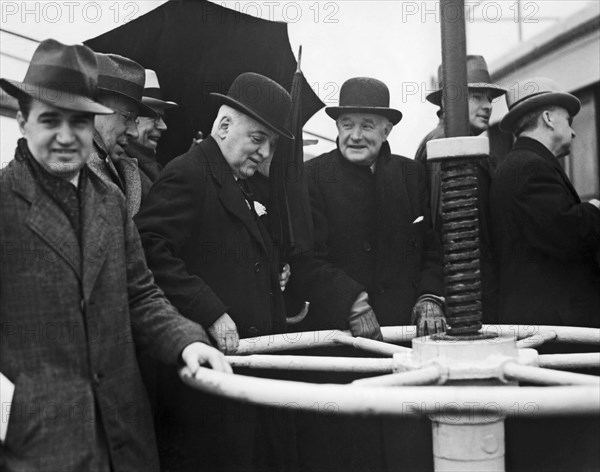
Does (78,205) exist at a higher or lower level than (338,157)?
lower

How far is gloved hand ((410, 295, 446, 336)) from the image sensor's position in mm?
2188

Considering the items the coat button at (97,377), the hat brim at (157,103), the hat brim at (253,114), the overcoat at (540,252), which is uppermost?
the hat brim at (157,103)

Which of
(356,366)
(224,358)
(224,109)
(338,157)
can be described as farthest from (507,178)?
(224,358)

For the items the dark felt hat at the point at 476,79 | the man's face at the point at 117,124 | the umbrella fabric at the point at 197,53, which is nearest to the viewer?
the man's face at the point at 117,124

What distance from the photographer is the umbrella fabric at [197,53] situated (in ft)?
11.8

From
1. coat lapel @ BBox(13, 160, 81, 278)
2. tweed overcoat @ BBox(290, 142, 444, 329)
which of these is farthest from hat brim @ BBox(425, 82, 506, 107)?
coat lapel @ BBox(13, 160, 81, 278)

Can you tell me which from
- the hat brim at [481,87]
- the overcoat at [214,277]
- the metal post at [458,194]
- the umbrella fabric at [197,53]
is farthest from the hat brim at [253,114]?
the hat brim at [481,87]

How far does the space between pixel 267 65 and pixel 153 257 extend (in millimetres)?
2003

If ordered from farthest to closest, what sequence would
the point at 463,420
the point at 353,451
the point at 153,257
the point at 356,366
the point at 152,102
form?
the point at 152,102, the point at 353,451, the point at 153,257, the point at 356,366, the point at 463,420

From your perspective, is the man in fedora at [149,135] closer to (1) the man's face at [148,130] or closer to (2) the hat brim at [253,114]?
(1) the man's face at [148,130]

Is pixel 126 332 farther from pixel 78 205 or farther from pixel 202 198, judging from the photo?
pixel 202 198

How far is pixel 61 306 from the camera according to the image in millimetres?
1652

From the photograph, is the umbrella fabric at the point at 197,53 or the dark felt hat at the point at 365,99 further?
the umbrella fabric at the point at 197,53

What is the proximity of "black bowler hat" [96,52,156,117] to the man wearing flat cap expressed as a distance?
54.3 inches
